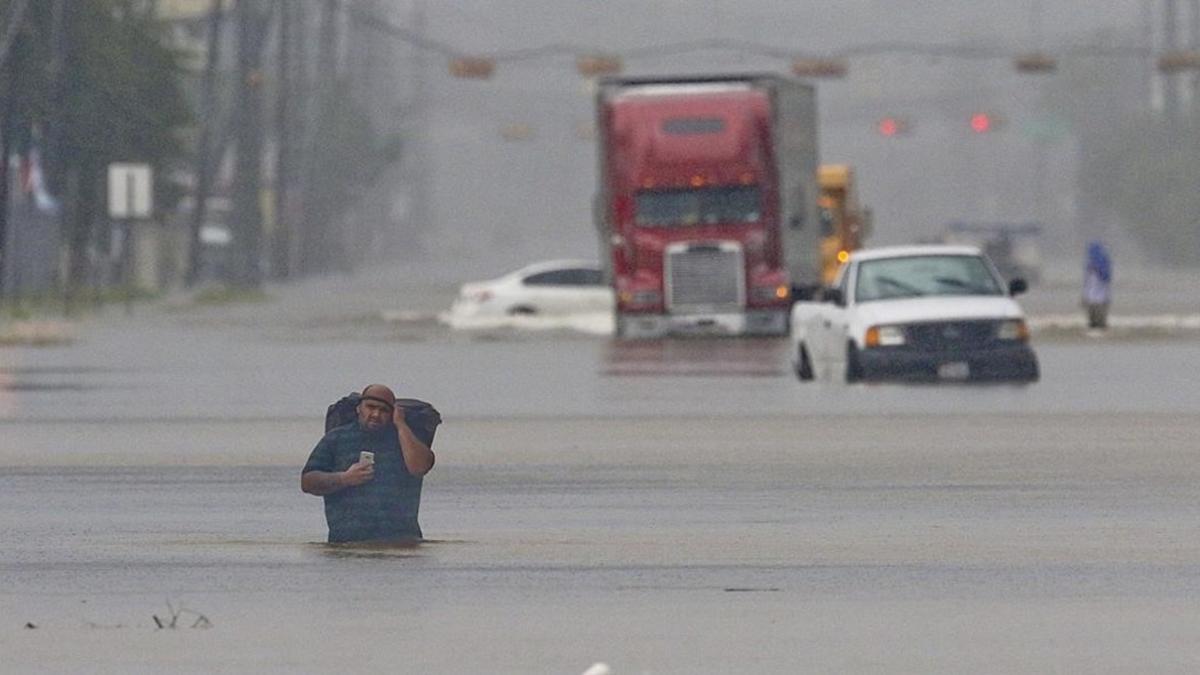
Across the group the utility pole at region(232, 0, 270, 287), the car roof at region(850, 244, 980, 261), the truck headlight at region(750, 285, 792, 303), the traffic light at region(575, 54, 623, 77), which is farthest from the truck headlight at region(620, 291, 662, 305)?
the traffic light at region(575, 54, 623, 77)

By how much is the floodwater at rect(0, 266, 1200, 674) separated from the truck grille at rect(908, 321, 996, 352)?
0.56m

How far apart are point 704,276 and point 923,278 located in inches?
532

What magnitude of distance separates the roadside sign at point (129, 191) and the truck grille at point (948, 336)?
32024 millimetres

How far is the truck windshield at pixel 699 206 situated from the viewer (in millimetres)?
49094

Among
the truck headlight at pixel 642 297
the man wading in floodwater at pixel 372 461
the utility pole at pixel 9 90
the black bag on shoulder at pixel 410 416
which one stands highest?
the utility pole at pixel 9 90

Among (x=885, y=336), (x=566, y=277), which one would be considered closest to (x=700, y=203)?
(x=566, y=277)

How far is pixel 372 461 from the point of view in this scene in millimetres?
16516

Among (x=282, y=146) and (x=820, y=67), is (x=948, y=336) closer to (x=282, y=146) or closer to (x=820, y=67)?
(x=820, y=67)

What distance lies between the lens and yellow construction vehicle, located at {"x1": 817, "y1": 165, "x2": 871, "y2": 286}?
6125cm

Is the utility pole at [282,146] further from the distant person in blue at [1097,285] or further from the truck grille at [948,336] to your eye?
the truck grille at [948,336]

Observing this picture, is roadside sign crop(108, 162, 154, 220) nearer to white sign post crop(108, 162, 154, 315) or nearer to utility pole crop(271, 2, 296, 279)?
white sign post crop(108, 162, 154, 315)

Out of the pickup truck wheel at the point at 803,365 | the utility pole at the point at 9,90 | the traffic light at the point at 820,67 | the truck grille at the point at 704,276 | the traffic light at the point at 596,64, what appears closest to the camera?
the pickup truck wheel at the point at 803,365

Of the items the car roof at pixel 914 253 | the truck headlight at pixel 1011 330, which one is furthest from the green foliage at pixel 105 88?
the truck headlight at pixel 1011 330

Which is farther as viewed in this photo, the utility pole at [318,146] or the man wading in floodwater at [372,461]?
the utility pole at [318,146]
